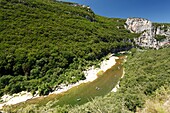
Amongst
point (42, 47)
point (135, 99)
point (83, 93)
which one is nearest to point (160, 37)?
point (42, 47)

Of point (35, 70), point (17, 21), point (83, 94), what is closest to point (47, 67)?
point (35, 70)

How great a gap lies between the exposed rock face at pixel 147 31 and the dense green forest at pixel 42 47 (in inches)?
1260

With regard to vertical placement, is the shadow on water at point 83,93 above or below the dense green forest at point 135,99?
below

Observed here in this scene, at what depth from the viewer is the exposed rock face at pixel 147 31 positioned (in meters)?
135

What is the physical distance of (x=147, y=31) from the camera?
14388 centimetres

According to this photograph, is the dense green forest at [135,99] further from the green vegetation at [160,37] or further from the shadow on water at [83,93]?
the green vegetation at [160,37]

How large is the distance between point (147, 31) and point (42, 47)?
300ft

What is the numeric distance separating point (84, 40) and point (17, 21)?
27919mm

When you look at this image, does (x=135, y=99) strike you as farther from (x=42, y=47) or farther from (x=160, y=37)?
(x=160, y=37)

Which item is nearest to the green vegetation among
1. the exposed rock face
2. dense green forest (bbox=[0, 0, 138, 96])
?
the exposed rock face

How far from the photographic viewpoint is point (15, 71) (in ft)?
213

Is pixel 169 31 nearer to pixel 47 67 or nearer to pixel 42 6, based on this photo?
pixel 42 6

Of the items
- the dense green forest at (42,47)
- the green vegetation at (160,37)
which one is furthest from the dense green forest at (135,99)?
the green vegetation at (160,37)

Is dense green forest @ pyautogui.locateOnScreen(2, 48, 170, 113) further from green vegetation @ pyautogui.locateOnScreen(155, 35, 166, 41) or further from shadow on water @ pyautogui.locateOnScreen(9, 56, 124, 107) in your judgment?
green vegetation @ pyautogui.locateOnScreen(155, 35, 166, 41)
